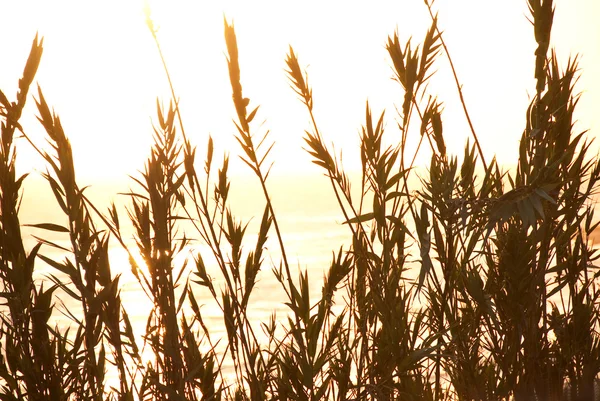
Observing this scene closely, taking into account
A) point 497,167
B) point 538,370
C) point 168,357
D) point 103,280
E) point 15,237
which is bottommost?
point 538,370

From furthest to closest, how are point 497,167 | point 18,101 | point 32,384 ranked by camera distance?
1. point 497,167
2. point 32,384
3. point 18,101

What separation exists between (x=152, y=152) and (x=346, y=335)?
2.53 feet

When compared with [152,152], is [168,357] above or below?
below

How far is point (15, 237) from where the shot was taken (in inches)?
64.9

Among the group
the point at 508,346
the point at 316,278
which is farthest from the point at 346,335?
the point at 316,278

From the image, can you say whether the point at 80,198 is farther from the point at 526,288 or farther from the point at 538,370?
the point at 538,370

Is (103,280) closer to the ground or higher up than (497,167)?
closer to the ground

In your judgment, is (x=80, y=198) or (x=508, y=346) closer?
(x=80, y=198)

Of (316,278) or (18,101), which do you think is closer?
(18,101)

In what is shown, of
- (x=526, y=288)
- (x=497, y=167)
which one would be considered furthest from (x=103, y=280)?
(x=497, y=167)

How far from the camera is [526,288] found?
1.90 metres

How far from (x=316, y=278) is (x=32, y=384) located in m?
13.0

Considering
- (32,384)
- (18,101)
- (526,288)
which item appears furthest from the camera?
(526,288)

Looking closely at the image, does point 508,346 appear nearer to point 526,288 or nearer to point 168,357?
point 526,288
